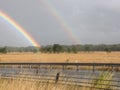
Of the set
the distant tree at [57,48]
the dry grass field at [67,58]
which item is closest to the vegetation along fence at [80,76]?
the dry grass field at [67,58]

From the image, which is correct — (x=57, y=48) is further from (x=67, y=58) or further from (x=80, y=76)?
(x=80, y=76)

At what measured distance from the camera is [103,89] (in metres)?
10.6

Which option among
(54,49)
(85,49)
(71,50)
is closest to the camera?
(54,49)

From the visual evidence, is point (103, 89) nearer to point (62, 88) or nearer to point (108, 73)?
point (108, 73)

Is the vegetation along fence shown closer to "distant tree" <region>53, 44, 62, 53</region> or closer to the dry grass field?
the dry grass field

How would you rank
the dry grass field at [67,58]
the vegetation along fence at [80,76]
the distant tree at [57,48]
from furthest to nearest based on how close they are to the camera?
the distant tree at [57,48] < the dry grass field at [67,58] < the vegetation along fence at [80,76]

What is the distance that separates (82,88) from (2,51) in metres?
126

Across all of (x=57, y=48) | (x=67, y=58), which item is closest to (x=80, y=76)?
(x=67, y=58)

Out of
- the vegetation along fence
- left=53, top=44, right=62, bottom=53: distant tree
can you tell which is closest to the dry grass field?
the vegetation along fence

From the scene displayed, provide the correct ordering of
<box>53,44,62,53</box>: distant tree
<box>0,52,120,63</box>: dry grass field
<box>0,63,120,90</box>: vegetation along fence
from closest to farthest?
<box>0,63,120,90</box>: vegetation along fence < <box>0,52,120,63</box>: dry grass field < <box>53,44,62,53</box>: distant tree

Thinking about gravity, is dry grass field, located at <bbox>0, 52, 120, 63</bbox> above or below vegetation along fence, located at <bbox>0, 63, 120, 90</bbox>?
below

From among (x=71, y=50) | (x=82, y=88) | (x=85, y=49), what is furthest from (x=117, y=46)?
(x=82, y=88)

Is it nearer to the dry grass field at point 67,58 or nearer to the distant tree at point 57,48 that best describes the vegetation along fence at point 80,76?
the dry grass field at point 67,58

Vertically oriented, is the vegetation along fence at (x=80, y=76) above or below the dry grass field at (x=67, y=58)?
above
